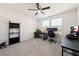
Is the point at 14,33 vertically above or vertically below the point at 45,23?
below

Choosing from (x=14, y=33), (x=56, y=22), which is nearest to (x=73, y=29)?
(x=56, y=22)

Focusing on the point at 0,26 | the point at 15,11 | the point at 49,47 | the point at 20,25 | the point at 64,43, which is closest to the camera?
the point at 64,43

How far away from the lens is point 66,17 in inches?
71.0

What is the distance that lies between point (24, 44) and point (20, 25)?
2.88ft

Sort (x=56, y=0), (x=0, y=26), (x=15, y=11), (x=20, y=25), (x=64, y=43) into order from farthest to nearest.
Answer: (x=20, y=25) → (x=15, y=11) → (x=0, y=26) → (x=64, y=43) → (x=56, y=0)

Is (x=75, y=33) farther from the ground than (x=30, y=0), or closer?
closer

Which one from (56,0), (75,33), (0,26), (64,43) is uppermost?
(56,0)

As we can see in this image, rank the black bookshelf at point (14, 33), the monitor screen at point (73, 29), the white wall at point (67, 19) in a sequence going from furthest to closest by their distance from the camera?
the black bookshelf at point (14, 33) < the monitor screen at point (73, 29) < the white wall at point (67, 19)

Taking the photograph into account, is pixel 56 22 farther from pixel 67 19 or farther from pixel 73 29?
pixel 73 29

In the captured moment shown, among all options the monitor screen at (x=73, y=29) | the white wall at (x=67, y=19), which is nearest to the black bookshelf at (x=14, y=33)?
the white wall at (x=67, y=19)

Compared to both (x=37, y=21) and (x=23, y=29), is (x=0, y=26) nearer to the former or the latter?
(x=37, y=21)

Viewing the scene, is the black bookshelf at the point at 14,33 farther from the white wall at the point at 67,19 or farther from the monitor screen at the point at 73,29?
the monitor screen at the point at 73,29

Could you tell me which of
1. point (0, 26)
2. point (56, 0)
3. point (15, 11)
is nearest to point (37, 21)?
point (15, 11)

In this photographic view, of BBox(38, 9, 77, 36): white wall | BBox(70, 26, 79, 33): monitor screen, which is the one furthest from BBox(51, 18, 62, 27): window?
BBox(70, 26, 79, 33): monitor screen
